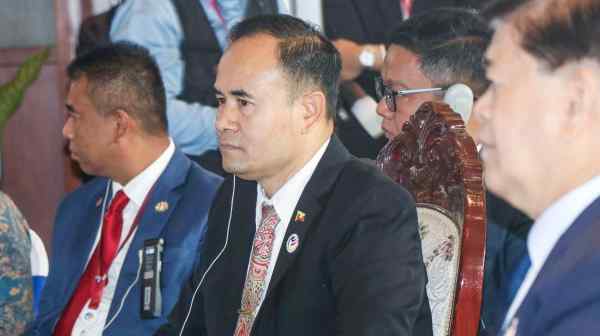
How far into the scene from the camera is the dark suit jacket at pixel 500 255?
6.66ft

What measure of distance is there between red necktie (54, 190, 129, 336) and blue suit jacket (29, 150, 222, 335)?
7cm

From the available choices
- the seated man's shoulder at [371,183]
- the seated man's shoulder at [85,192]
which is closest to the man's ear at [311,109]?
the seated man's shoulder at [371,183]

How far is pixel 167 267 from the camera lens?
2.54 m

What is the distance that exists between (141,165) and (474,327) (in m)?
1.35

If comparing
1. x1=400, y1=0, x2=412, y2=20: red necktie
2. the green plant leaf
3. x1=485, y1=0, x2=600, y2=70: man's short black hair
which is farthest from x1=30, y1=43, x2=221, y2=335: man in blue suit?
x1=485, y1=0, x2=600, y2=70: man's short black hair

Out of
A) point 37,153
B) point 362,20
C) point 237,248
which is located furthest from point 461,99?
point 37,153

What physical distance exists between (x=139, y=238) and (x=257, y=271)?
75cm

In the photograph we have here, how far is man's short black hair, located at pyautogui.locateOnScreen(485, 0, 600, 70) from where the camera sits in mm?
1044

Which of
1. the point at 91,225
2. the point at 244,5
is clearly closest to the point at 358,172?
the point at 91,225

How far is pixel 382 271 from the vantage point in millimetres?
1739

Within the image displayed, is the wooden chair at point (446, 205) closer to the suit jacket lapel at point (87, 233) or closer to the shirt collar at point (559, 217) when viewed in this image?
the shirt collar at point (559, 217)

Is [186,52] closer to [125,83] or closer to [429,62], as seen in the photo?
[125,83]

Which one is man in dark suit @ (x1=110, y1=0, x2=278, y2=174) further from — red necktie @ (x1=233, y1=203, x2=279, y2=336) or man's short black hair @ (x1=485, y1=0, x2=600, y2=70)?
man's short black hair @ (x1=485, y1=0, x2=600, y2=70)

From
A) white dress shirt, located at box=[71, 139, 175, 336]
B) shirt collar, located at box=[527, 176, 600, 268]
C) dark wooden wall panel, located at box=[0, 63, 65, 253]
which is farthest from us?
dark wooden wall panel, located at box=[0, 63, 65, 253]
